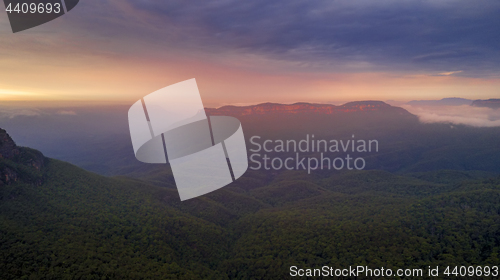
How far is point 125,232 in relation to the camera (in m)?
41.2

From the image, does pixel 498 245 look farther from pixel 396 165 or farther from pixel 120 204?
pixel 396 165

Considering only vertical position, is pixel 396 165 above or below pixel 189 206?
below

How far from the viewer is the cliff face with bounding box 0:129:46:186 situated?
41.7 m

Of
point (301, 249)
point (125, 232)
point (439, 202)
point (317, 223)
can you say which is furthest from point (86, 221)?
point (439, 202)

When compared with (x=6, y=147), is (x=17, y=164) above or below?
below

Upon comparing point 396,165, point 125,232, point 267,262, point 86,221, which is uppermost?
point 86,221

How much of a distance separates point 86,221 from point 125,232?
611 centimetres

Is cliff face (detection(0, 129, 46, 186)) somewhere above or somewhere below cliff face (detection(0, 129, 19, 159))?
below

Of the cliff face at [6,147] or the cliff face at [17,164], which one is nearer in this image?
the cliff face at [17,164]

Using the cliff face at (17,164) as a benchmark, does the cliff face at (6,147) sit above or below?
above

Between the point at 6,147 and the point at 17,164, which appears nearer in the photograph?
the point at 17,164

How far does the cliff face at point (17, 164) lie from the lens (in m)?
41.7

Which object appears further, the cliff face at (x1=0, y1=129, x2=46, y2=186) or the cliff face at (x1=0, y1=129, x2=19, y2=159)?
the cliff face at (x1=0, y1=129, x2=19, y2=159)

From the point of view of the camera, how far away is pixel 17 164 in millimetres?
46531
